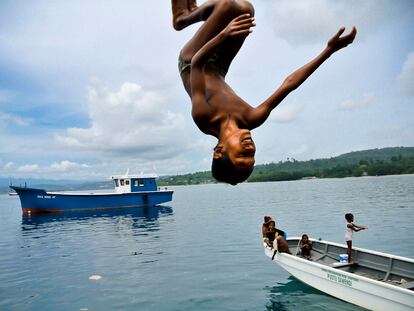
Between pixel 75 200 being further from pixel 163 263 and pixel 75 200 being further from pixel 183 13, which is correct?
pixel 183 13

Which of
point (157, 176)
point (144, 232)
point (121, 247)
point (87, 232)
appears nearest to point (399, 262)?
point (121, 247)

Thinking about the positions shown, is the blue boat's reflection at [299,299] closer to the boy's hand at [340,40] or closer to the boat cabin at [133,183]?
the boy's hand at [340,40]

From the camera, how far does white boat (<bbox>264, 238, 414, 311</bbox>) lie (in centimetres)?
1255

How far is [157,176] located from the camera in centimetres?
5203

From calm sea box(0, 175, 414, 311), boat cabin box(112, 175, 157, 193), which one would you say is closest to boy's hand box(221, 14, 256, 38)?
calm sea box(0, 175, 414, 311)

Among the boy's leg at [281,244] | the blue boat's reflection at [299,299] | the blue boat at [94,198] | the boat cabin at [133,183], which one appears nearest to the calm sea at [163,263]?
the blue boat's reflection at [299,299]

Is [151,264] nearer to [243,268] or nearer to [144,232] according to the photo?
[243,268]

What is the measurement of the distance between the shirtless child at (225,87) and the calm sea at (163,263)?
13444 mm

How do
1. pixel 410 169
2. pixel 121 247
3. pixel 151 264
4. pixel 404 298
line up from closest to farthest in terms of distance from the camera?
pixel 404 298 < pixel 151 264 < pixel 121 247 < pixel 410 169

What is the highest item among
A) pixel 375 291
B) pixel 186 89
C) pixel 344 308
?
pixel 186 89

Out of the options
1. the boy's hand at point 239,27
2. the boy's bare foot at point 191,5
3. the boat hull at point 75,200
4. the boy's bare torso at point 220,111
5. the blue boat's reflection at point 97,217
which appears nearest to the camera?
the boy's hand at point 239,27

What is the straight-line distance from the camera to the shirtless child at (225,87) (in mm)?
2717

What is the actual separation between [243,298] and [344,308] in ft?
13.4

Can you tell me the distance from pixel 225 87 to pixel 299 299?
15.3 metres
